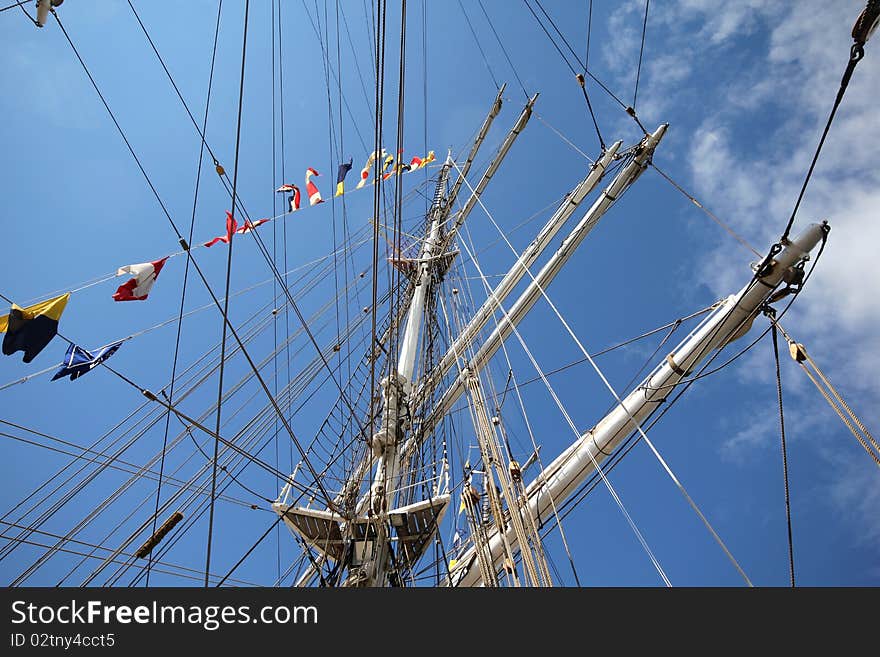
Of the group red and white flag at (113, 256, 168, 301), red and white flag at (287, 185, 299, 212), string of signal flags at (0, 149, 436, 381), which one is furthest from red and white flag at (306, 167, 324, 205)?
red and white flag at (113, 256, 168, 301)

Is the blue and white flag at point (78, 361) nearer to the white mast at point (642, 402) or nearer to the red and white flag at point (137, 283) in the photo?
the red and white flag at point (137, 283)

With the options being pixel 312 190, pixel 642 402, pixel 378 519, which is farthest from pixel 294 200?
pixel 642 402

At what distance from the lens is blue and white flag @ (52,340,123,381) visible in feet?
13.2

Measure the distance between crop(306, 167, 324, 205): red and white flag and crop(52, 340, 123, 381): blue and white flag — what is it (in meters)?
3.77

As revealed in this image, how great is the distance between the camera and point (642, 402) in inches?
206

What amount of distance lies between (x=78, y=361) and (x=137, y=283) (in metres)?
0.87

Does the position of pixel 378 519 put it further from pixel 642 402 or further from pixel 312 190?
pixel 312 190

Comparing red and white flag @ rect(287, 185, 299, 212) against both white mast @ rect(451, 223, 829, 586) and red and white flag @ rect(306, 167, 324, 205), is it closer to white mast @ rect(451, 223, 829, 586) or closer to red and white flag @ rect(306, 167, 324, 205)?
red and white flag @ rect(306, 167, 324, 205)

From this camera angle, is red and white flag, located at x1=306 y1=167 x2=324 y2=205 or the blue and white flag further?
red and white flag, located at x1=306 y1=167 x2=324 y2=205

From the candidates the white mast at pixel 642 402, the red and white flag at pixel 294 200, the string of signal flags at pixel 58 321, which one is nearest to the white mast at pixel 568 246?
the white mast at pixel 642 402

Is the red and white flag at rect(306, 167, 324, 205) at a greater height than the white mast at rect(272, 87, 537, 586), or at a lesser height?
greater

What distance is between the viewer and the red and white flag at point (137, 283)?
14.0ft

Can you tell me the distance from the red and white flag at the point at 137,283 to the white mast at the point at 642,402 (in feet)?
14.4
